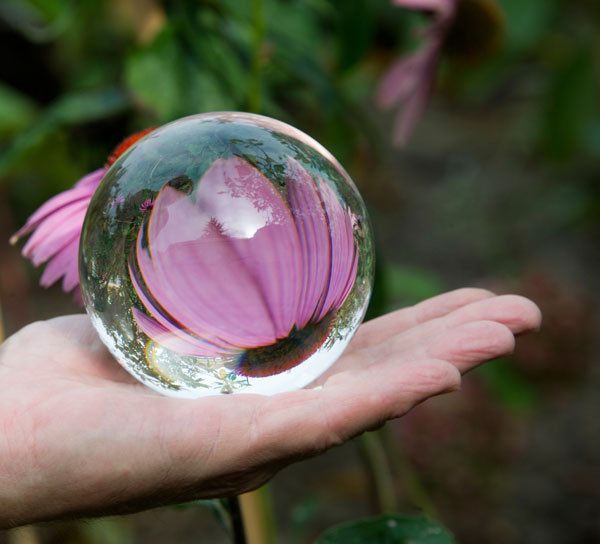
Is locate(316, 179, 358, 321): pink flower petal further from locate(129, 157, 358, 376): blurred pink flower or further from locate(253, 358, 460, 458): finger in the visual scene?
locate(253, 358, 460, 458): finger

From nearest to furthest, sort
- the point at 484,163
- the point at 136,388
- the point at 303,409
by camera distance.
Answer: the point at 303,409 → the point at 136,388 → the point at 484,163

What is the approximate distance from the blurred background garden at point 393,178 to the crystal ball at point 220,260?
245 millimetres

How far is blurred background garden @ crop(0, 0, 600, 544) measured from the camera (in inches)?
53.4

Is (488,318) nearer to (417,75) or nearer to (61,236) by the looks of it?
(61,236)

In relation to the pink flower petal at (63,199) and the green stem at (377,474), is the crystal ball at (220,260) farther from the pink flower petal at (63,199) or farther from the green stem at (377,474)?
the green stem at (377,474)

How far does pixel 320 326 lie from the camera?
85 centimetres

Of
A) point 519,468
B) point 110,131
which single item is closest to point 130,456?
point 110,131

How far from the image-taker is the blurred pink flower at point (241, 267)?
0.80 metres

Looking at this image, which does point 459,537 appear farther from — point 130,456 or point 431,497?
point 130,456

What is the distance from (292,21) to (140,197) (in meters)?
1.18

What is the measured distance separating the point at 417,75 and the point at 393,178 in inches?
68.5

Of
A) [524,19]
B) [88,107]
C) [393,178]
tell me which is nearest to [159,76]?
[88,107]

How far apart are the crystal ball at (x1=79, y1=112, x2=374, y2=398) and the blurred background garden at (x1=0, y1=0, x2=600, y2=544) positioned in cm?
25

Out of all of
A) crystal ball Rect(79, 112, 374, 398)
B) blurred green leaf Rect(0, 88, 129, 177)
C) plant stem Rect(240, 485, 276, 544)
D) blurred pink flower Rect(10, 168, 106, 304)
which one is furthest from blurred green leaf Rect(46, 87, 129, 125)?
plant stem Rect(240, 485, 276, 544)
